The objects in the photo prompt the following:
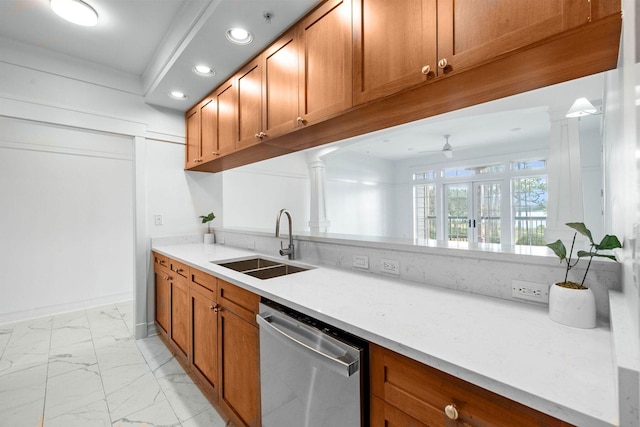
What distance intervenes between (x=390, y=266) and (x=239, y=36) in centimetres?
168

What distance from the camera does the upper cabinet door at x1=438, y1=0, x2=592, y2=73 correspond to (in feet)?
2.78

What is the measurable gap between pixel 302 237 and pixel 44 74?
259 centimetres

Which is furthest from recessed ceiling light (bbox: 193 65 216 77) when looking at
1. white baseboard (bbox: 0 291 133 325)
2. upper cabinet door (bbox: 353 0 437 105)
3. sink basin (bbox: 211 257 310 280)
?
white baseboard (bbox: 0 291 133 325)

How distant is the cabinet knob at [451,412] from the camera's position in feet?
2.29

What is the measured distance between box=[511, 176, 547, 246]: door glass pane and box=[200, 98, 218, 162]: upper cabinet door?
21.1 ft

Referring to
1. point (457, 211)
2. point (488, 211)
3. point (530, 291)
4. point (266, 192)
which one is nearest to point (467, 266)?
point (530, 291)

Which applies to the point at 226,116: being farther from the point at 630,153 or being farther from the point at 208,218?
the point at 630,153

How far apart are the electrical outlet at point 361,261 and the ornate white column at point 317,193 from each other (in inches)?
150

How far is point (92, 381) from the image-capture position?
212cm

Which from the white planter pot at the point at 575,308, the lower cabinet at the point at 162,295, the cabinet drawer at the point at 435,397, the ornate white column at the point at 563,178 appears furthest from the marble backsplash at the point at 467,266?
the ornate white column at the point at 563,178

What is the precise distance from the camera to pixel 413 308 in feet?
3.53

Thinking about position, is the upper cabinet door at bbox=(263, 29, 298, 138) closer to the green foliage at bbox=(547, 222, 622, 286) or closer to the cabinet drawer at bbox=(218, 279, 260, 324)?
the cabinet drawer at bbox=(218, 279, 260, 324)

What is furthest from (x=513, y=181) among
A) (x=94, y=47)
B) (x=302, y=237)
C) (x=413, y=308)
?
(x=94, y=47)

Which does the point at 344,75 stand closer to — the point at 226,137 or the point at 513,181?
the point at 226,137
